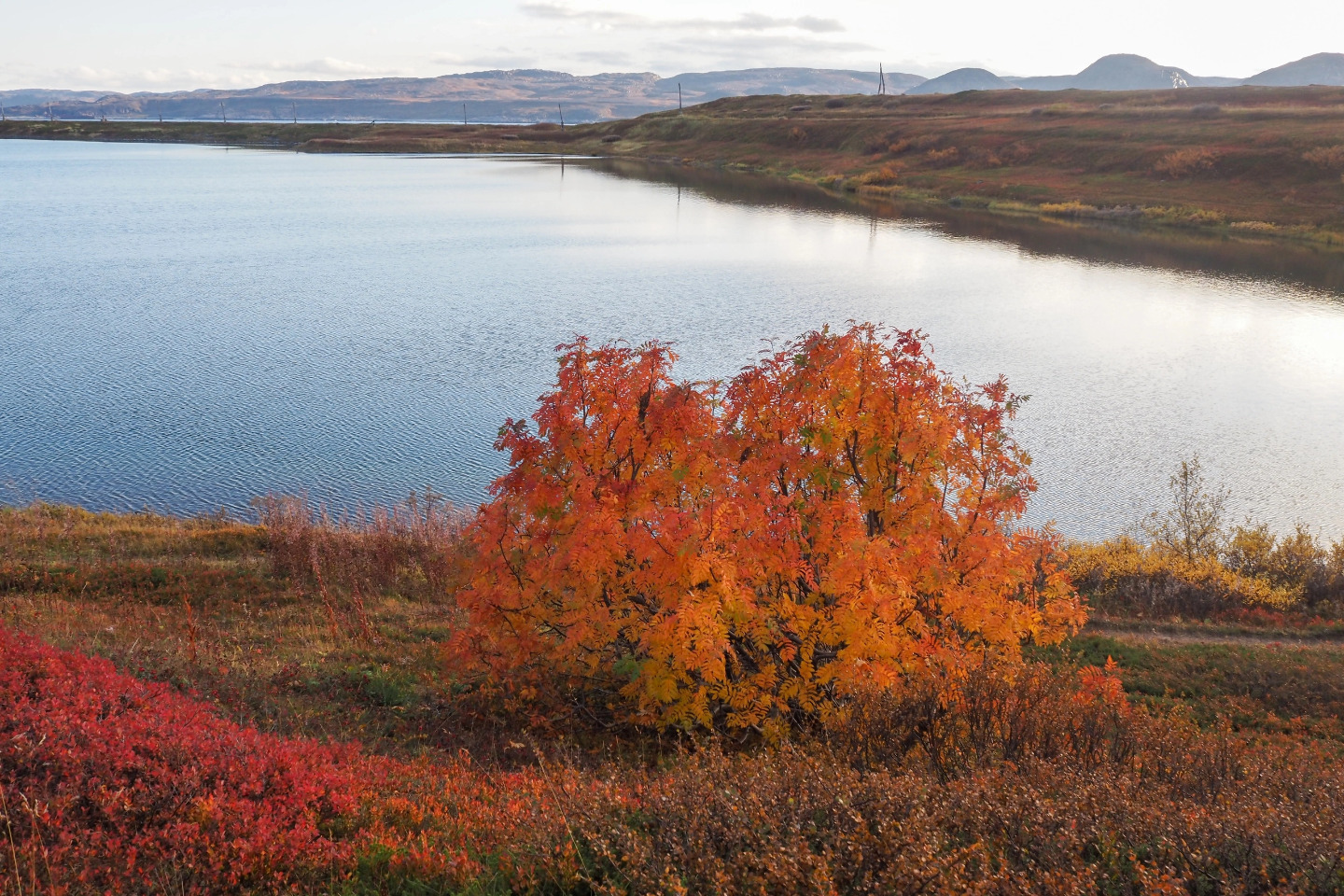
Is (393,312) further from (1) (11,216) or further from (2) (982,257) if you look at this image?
(1) (11,216)

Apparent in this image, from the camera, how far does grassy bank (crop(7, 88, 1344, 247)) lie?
74312 millimetres

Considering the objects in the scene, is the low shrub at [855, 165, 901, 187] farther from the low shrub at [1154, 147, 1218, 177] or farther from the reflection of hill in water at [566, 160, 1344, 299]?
the low shrub at [1154, 147, 1218, 177]

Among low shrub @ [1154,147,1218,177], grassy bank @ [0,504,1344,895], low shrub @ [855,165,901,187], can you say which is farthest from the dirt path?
low shrub @ [855,165,901,187]

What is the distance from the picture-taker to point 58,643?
467 inches

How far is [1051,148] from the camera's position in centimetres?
9562

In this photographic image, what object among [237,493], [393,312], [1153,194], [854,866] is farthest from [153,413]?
[1153,194]

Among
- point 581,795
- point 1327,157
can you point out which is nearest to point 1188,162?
point 1327,157

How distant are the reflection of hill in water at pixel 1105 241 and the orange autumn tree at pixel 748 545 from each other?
5117cm

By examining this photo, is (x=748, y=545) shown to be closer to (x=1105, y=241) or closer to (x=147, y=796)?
(x=147, y=796)

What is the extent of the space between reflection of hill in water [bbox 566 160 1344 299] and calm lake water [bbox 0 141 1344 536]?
449 millimetres

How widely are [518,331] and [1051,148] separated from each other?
74885 millimetres

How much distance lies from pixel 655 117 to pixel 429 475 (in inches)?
5990

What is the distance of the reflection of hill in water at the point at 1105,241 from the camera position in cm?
5769

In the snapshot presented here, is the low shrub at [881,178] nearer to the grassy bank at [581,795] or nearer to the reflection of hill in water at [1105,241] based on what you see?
the reflection of hill in water at [1105,241]
